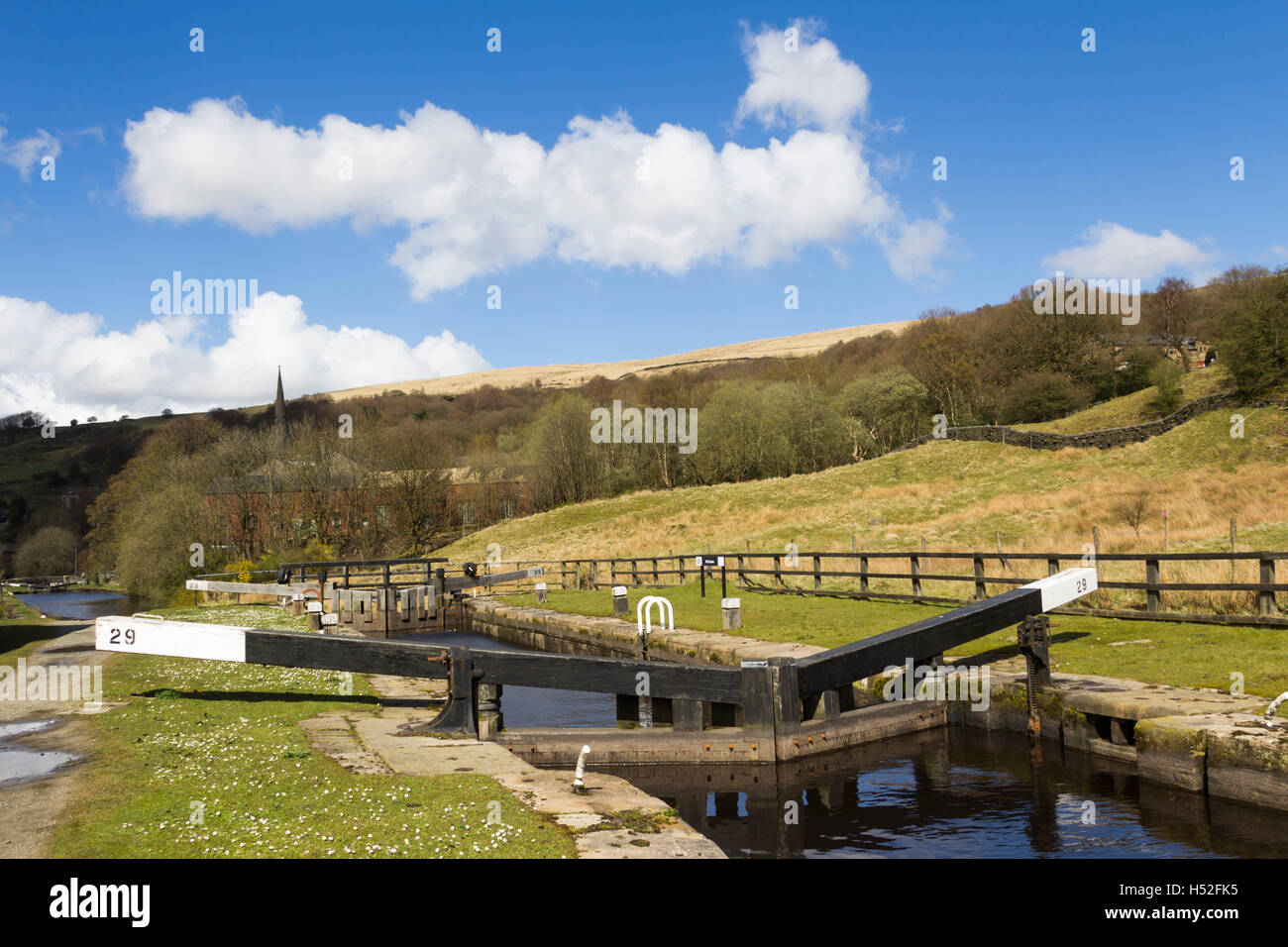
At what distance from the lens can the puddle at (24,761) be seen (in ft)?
25.6

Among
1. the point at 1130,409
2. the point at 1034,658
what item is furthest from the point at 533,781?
the point at 1130,409

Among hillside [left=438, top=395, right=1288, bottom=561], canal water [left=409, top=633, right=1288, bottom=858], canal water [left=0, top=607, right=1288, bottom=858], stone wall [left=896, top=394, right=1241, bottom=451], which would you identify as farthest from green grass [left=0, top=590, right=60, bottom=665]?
stone wall [left=896, top=394, right=1241, bottom=451]

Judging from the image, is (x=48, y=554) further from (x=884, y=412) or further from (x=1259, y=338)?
(x=1259, y=338)

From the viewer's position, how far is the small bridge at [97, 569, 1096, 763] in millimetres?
10211

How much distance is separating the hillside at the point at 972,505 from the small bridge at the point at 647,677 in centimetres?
1314

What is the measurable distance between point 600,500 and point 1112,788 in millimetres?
59376

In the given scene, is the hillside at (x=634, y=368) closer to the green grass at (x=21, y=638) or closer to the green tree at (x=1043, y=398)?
the green tree at (x=1043, y=398)

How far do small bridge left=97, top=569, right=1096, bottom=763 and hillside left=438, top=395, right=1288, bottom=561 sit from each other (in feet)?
43.1

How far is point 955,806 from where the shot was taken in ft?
28.2

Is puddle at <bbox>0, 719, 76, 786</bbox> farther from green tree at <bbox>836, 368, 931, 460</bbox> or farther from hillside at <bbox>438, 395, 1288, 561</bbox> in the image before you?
green tree at <bbox>836, 368, 931, 460</bbox>

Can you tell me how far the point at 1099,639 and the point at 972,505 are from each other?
30.9 metres
